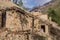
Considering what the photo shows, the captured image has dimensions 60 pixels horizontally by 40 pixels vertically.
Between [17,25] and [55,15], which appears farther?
[55,15]

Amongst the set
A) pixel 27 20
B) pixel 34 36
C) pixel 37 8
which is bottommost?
pixel 34 36

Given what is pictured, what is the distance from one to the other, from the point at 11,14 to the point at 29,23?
198 centimetres

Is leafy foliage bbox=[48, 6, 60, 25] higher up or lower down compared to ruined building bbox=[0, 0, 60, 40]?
higher up

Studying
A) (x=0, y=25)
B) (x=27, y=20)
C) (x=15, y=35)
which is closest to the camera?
(x=15, y=35)

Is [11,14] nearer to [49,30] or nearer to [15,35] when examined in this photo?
[15,35]

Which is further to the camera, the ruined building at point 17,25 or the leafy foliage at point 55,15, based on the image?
the leafy foliage at point 55,15

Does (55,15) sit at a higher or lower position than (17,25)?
higher

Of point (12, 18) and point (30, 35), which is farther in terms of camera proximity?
point (12, 18)

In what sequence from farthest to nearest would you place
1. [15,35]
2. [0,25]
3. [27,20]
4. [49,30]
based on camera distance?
1. [49,30]
2. [27,20]
3. [0,25]
4. [15,35]

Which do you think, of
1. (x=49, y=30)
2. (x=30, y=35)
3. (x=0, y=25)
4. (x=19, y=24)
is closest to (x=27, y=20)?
(x=19, y=24)

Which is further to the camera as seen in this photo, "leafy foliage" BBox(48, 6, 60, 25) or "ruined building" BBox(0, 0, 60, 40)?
"leafy foliage" BBox(48, 6, 60, 25)

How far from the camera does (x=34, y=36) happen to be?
13.3 meters

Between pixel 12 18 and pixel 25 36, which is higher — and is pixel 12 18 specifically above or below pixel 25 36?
above

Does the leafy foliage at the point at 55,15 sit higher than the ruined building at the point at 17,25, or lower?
higher
